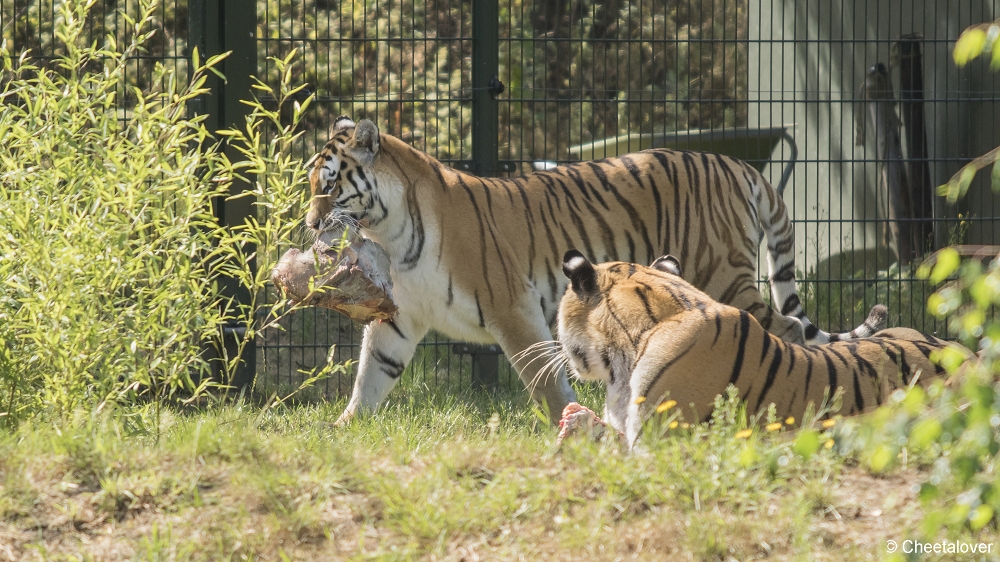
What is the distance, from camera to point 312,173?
532cm

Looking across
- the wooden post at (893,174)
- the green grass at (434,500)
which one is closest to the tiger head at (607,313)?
the green grass at (434,500)

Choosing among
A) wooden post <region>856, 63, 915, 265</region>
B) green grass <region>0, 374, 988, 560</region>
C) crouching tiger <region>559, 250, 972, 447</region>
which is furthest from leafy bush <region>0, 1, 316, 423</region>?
wooden post <region>856, 63, 915, 265</region>

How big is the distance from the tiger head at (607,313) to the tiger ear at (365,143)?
1604 millimetres

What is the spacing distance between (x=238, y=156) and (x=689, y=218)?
8.41 ft

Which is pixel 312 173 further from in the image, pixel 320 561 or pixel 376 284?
pixel 320 561

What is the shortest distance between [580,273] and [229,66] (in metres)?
2.97

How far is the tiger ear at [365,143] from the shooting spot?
5.22 m

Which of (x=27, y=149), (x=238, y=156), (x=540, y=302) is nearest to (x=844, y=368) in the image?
(x=540, y=302)

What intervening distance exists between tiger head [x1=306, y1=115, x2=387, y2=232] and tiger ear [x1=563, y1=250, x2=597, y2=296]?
1551mm

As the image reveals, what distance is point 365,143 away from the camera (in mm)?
5250

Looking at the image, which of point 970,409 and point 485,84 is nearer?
point 970,409

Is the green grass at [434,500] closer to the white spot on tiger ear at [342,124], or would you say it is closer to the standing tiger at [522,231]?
the standing tiger at [522,231]

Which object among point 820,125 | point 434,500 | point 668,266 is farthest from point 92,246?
point 820,125

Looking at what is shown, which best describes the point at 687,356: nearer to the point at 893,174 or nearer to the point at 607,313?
the point at 607,313
